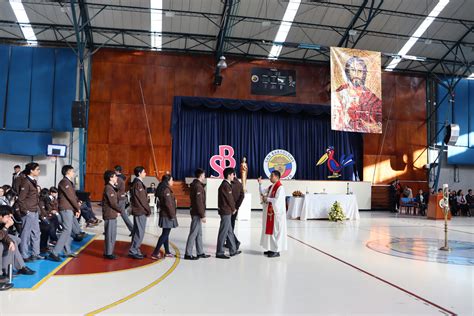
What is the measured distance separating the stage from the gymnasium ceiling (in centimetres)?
512

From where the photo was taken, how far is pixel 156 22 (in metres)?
14.4

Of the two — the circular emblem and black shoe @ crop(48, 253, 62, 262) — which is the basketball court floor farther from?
the circular emblem

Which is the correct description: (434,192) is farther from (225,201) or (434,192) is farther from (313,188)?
(225,201)

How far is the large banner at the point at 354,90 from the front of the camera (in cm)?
1323

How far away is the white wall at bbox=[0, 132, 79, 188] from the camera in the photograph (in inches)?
563

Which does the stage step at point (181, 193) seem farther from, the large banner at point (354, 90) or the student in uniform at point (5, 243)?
the student in uniform at point (5, 243)

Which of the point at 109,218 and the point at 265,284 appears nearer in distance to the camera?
the point at 265,284

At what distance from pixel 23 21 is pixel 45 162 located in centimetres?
512

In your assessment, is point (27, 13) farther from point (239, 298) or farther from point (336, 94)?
point (239, 298)

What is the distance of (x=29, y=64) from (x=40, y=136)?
2.75 m

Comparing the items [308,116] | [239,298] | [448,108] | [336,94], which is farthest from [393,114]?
[239,298]

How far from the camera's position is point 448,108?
17641 mm

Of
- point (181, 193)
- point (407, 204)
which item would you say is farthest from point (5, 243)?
point (407, 204)

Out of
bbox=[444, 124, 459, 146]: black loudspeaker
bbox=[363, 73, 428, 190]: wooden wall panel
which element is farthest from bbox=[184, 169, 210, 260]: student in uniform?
bbox=[363, 73, 428, 190]: wooden wall panel
